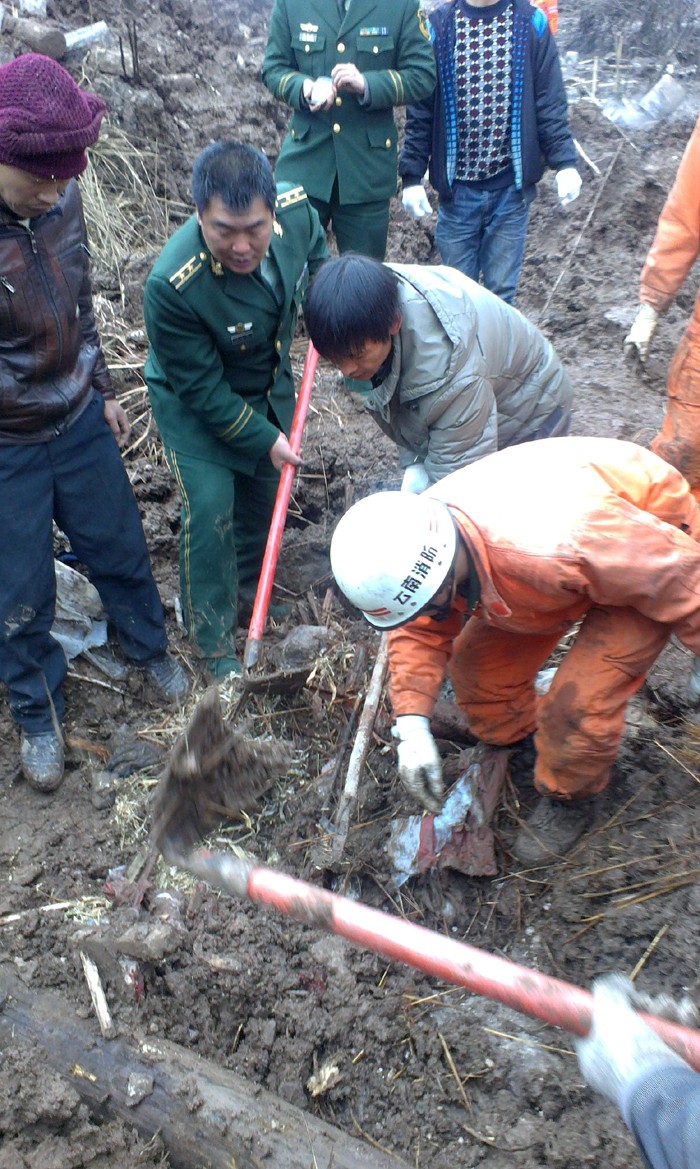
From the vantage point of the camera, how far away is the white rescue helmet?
2059mm

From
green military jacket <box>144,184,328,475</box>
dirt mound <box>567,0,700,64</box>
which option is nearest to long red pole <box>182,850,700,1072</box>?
green military jacket <box>144,184,328,475</box>

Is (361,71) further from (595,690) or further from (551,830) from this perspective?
(551,830)

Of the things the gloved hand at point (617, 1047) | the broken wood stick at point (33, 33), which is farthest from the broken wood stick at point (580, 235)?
the gloved hand at point (617, 1047)

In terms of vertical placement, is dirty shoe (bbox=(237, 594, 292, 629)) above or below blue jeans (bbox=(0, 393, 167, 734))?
below

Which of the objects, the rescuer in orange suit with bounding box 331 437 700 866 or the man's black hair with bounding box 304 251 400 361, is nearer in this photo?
the rescuer in orange suit with bounding box 331 437 700 866

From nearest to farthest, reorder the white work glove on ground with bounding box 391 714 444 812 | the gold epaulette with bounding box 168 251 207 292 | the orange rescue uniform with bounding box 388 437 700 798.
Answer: the orange rescue uniform with bounding box 388 437 700 798, the white work glove on ground with bounding box 391 714 444 812, the gold epaulette with bounding box 168 251 207 292

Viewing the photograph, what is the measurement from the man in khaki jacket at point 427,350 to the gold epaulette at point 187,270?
2.14 feet

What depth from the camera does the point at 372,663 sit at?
11.1ft

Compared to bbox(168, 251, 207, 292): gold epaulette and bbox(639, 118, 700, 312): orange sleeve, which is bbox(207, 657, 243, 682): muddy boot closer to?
bbox(168, 251, 207, 292): gold epaulette

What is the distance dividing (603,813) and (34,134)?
274cm

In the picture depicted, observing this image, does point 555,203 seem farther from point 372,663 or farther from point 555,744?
point 555,744

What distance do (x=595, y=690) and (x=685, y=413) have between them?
1.68 metres

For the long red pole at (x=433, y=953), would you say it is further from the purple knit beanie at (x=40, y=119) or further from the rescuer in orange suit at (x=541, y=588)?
the purple knit beanie at (x=40, y=119)

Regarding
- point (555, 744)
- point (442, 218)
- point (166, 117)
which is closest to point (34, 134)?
point (555, 744)
